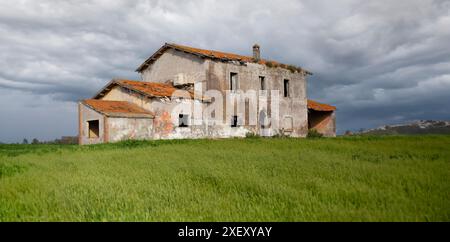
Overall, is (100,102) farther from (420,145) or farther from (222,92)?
(420,145)

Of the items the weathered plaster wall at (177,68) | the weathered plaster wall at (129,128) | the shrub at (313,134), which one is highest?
the weathered plaster wall at (177,68)

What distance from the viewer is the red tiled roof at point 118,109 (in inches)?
845

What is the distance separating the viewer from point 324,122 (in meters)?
33.8

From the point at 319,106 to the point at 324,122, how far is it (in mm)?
1597

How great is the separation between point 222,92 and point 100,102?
826 cm

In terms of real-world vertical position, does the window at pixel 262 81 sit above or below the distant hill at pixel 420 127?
above

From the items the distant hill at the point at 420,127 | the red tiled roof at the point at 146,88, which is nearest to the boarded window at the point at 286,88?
the red tiled roof at the point at 146,88

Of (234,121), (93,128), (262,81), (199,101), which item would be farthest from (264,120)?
(93,128)

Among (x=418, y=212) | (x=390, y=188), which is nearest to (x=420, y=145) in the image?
(x=390, y=188)

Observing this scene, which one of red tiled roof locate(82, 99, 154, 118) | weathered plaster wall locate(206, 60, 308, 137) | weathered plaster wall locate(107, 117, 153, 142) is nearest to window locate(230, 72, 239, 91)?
weathered plaster wall locate(206, 60, 308, 137)

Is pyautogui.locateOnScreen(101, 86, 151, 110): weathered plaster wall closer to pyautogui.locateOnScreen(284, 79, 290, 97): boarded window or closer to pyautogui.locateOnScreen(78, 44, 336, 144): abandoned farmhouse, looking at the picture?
pyautogui.locateOnScreen(78, 44, 336, 144): abandoned farmhouse

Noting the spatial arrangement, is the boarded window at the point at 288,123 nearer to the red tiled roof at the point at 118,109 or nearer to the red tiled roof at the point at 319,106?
the red tiled roof at the point at 319,106

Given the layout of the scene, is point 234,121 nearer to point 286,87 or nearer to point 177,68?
point 177,68
